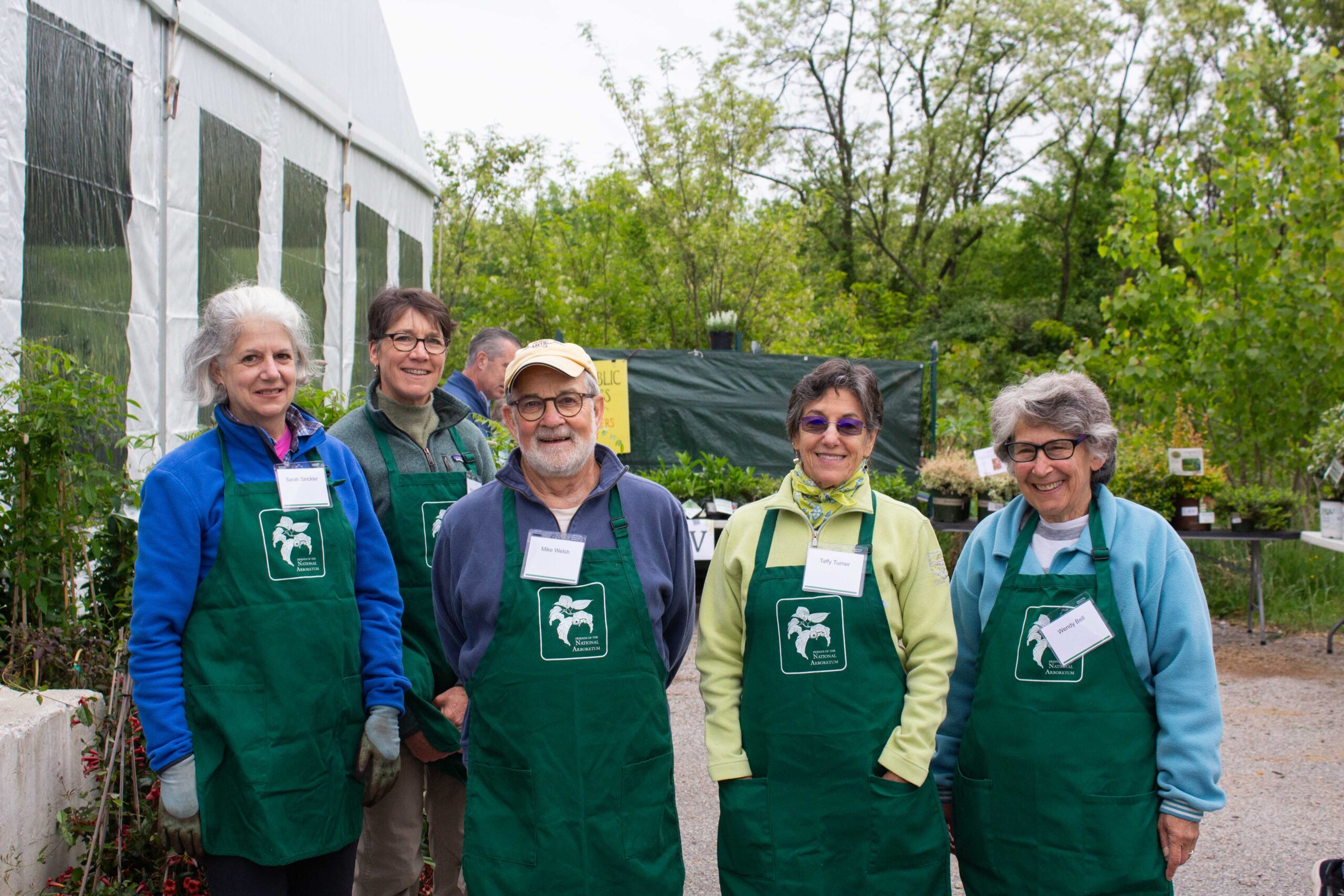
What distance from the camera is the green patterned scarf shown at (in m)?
2.29

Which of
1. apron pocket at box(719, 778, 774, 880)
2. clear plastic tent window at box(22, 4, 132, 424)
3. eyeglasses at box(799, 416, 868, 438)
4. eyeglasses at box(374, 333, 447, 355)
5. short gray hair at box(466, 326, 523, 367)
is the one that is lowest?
apron pocket at box(719, 778, 774, 880)

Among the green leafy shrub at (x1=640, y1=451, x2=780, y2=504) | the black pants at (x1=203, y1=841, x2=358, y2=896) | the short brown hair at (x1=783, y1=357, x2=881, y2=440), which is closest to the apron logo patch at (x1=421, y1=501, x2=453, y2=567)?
the black pants at (x1=203, y1=841, x2=358, y2=896)

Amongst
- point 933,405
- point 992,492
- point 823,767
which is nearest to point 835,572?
point 823,767

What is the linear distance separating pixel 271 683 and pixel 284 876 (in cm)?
44

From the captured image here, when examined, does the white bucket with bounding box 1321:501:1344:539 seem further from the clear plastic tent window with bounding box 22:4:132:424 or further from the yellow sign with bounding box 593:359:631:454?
the clear plastic tent window with bounding box 22:4:132:424

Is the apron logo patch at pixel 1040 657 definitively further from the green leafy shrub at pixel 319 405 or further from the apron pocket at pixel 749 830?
the green leafy shrub at pixel 319 405

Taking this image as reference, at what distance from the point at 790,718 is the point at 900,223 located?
2643cm

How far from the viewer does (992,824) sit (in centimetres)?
221

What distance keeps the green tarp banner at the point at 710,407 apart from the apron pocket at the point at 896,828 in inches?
253

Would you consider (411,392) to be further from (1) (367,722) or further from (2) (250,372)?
(1) (367,722)

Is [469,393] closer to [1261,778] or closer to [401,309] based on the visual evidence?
[401,309]

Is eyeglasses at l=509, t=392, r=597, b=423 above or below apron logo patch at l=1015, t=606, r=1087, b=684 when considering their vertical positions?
above

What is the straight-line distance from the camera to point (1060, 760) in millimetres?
2133

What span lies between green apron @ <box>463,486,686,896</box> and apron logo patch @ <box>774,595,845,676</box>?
0.32 meters
